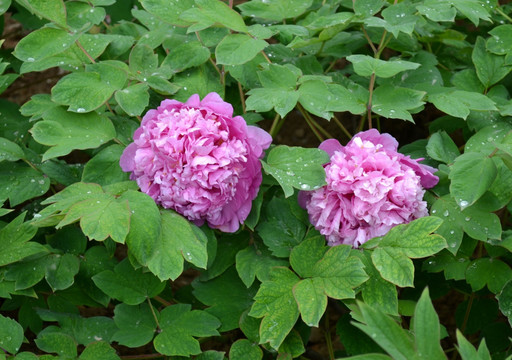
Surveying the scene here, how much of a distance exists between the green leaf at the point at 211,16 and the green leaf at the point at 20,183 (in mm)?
551

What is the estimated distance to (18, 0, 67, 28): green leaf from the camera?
168cm

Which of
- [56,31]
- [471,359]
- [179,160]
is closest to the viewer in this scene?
[471,359]

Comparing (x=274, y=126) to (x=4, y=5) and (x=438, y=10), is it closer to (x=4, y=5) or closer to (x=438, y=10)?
(x=438, y=10)

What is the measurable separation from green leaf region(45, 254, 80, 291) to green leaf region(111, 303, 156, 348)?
138 millimetres

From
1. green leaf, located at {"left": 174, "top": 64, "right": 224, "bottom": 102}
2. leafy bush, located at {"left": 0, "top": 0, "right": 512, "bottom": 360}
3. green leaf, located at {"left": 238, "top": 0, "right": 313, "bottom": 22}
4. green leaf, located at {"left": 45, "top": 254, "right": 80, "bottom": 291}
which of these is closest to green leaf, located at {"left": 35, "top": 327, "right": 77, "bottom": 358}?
leafy bush, located at {"left": 0, "top": 0, "right": 512, "bottom": 360}

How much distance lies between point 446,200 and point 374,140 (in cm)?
22

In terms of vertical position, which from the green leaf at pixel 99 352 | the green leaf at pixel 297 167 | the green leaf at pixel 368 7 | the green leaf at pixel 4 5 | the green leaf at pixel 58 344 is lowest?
the green leaf at pixel 58 344

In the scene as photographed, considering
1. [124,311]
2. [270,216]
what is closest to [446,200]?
[270,216]

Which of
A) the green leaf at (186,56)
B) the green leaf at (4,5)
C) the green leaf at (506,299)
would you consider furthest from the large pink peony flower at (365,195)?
the green leaf at (4,5)

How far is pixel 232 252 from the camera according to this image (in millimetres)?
1611

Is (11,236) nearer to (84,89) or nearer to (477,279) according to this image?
(84,89)

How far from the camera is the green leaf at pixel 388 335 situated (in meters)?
1.05

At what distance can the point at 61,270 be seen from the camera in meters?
1.60

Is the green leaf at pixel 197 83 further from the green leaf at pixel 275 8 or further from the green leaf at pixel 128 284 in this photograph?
the green leaf at pixel 128 284
